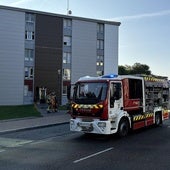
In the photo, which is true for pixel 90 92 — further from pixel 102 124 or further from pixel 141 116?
pixel 141 116

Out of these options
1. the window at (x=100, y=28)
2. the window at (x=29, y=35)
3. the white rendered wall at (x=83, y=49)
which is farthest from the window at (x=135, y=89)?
the window at (x=100, y=28)

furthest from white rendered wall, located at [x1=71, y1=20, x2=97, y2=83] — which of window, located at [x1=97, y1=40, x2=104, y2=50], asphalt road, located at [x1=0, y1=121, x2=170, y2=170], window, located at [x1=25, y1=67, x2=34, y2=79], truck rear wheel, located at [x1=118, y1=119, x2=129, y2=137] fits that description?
truck rear wheel, located at [x1=118, y1=119, x2=129, y2=137]

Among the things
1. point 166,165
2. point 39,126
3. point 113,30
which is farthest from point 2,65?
point 166,165

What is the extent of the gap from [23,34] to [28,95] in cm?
995

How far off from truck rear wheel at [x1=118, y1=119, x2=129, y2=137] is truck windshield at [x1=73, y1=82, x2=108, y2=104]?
1614 millimetres

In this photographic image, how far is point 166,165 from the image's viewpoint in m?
9.03

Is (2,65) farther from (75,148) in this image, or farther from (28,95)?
(75,148)

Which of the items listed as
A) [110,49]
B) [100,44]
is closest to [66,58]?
[100,44]

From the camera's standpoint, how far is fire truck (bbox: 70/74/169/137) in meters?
13.5

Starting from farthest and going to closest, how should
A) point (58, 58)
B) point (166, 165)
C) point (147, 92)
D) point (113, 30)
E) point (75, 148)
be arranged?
point (113, 30) → point (58, 58) → point (147, 92) → point (75, 148) → point (166, 165)

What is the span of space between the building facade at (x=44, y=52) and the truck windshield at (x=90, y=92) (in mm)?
40311

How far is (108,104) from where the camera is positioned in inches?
532

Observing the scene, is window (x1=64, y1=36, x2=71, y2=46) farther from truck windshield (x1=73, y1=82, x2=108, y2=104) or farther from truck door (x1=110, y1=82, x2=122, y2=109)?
truck door (x1=110, y1=82, x2=122, y2=109)

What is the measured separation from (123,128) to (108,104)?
1.67 meters
